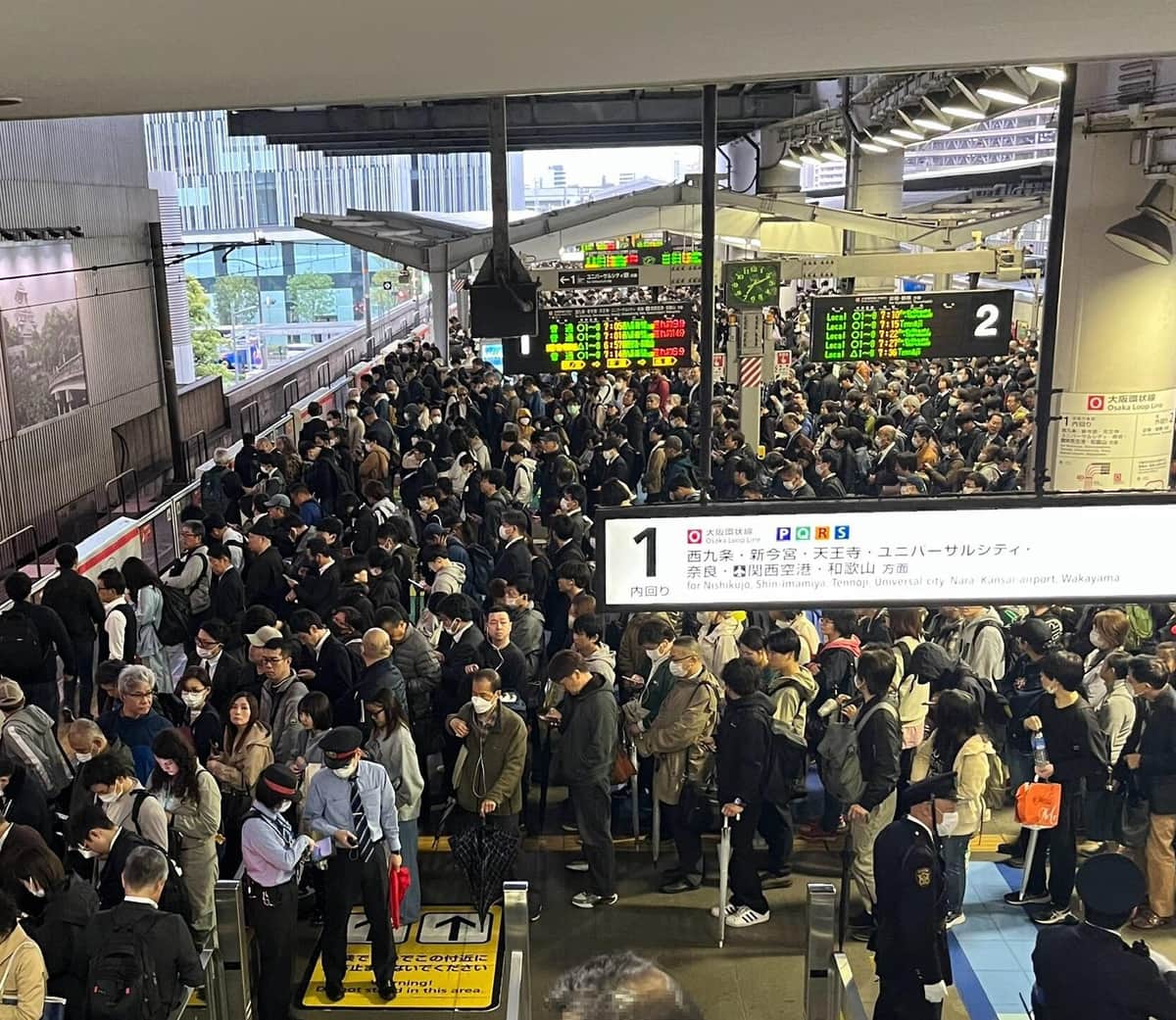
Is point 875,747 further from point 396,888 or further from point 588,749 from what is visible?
point 396,888

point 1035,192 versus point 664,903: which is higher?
point 1035,192

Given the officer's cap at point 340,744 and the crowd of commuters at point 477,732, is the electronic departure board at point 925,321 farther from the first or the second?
the officer's cap at point 340,744

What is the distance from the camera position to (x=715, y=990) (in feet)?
17.7

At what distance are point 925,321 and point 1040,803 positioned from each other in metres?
5.31

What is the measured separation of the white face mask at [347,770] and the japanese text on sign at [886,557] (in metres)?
1.38

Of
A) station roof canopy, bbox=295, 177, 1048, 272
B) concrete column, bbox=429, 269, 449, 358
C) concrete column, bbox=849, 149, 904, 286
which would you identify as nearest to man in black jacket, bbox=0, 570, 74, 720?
station roof canopy, bbox=295, 177, 1048, 272

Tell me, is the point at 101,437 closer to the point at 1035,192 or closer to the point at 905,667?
the point at 905,667

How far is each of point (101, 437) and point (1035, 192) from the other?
22.3 meters

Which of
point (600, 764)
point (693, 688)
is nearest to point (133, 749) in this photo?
point (600, 764)

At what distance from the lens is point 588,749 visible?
19.1ft

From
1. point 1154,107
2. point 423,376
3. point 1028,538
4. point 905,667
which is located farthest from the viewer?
point 423,376

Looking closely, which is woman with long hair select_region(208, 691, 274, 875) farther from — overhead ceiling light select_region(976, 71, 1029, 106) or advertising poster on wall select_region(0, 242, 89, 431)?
advertising poster on wall select_region(0, 242, 89, 431)

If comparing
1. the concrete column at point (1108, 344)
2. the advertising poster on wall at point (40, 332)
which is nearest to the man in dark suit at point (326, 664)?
the concrete column at point (1108, 344)

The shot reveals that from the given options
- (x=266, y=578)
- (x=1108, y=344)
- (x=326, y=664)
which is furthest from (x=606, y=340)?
(x=326, y=664)
